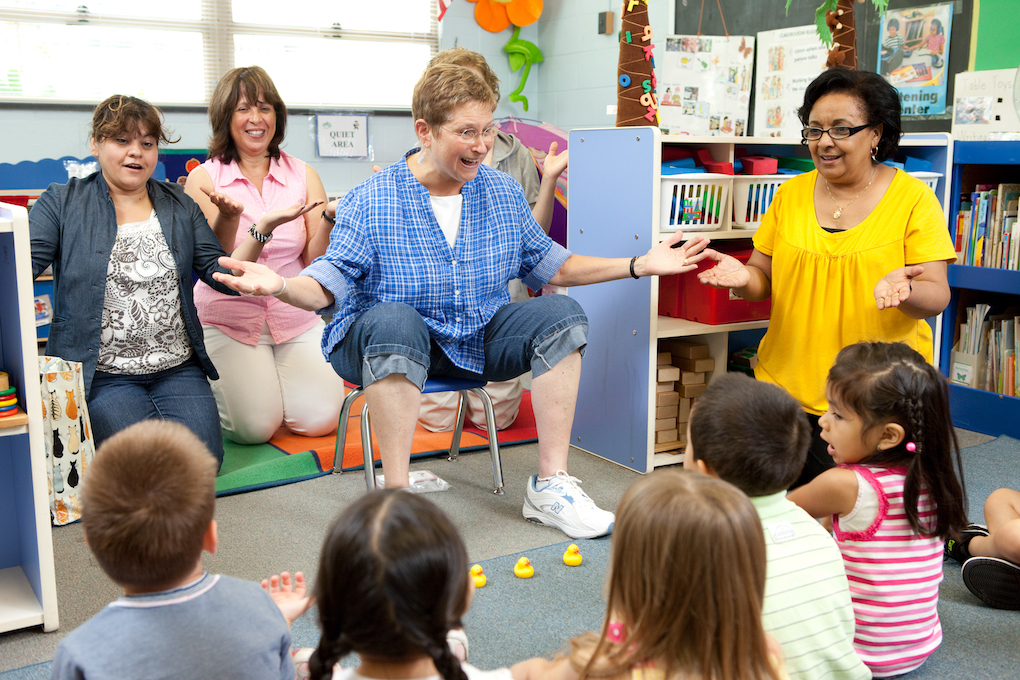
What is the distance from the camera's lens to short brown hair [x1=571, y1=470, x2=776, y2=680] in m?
0.96

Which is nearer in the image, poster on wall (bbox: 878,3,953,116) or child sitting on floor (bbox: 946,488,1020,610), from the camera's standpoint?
child sitting on floor (bbox: 946,488,1020,610)

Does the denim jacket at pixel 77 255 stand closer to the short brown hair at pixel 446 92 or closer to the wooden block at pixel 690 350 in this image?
the short brown hair at pixel 446 92

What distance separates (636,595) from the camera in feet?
3.28

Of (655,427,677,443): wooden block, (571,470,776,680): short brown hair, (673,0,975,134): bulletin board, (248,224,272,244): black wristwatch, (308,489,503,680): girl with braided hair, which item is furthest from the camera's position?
(673,0,975,134): bulletin board

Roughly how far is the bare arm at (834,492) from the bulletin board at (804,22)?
2.61 metres

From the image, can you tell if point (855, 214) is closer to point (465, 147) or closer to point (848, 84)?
point (848, 84)

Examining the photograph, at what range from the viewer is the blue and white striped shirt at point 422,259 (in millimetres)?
2305

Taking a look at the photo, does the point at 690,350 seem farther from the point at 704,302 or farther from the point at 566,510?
the point at 566,510

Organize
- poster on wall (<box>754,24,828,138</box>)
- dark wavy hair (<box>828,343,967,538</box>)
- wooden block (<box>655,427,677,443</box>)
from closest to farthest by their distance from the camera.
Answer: dark wavy hair (<box>828,343,967,538</box>) < wooden block (<box>655,427,677,443</box>) < poster on wall (<box>754,24,828,138</box>)

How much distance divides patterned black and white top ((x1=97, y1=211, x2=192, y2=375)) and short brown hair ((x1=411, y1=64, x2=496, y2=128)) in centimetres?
87

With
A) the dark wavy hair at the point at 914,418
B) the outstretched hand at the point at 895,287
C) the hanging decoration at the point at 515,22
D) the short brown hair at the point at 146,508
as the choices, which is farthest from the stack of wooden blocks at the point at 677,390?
the hanging decoration at the point at 515,22

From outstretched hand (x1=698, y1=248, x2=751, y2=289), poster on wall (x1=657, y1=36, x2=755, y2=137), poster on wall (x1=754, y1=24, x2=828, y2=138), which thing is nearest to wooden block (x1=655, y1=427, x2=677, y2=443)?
outstretched hand (x1=698, y1=248, x2=751, y2=289)

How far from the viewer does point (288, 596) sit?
4.33 ft

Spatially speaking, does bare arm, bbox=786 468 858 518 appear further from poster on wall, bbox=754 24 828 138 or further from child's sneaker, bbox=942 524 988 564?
poster on wall, bbox=754 24 828 138
